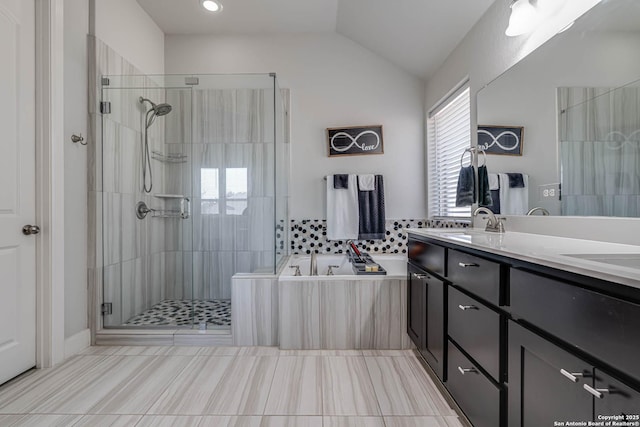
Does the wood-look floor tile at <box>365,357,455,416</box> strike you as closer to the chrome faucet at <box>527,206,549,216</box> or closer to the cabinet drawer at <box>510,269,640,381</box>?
the cabinet drawer at <box>510,269,640,381</box>

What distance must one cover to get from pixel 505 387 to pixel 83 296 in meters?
2.60

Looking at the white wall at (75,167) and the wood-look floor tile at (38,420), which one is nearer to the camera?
the wood-look floor tile at (38,420)

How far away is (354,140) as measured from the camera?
3090 millimetres

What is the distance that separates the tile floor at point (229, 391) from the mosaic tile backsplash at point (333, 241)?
3.84 ft

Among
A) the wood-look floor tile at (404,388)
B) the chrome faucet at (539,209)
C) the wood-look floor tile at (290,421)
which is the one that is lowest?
the wood-look floor tile at (404,388)

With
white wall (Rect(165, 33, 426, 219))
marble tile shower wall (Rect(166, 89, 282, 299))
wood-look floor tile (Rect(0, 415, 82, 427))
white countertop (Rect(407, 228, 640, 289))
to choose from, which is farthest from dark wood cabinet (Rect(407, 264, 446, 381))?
wood-look floor tile (Rect(0, 415, 82, 427))

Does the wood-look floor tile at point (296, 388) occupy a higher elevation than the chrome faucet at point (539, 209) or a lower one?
lower

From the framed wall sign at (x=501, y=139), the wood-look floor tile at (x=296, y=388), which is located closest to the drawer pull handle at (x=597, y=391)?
the wood-look floor tile at (x=296, y=388)

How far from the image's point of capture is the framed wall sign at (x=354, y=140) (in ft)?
10.1

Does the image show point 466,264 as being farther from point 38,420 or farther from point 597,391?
point 38,420

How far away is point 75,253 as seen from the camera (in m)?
2.11

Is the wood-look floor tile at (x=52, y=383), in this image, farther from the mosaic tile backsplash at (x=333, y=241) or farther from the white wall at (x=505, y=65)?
the white wall at (x=505, y=65)

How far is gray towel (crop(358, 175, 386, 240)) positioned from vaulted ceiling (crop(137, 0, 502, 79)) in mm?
1199

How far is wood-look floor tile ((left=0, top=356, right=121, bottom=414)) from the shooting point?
60.0 inches
